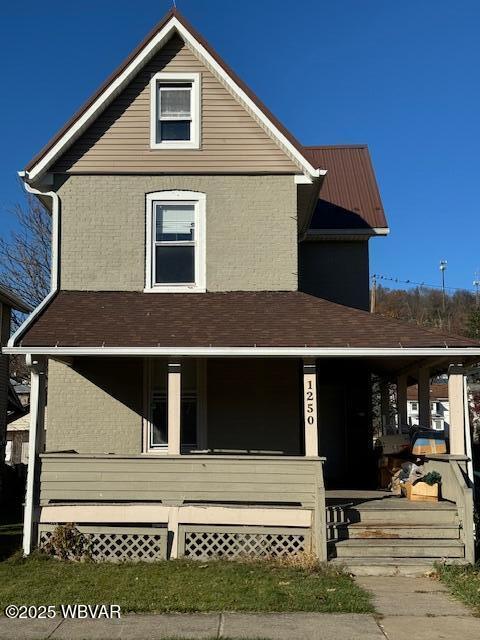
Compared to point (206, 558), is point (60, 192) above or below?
above

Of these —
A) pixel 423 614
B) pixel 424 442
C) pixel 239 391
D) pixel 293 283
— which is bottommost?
pixel 423 614

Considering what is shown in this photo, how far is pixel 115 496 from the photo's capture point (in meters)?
10.6

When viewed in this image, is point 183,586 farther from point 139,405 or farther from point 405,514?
point 139,405

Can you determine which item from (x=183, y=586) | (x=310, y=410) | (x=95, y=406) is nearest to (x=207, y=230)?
(x=95, y=406)

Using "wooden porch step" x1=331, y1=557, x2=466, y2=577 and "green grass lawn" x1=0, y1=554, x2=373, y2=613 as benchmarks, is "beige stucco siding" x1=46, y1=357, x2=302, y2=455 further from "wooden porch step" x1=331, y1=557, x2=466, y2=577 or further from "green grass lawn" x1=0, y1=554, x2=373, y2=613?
"wooden porch step" x1=331, y1=557, x2=466, y2=577

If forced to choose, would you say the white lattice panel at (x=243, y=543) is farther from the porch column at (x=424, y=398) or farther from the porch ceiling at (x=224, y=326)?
the porch column at (x=424, y=398)

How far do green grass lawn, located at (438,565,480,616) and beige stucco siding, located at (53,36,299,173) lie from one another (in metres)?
7.25

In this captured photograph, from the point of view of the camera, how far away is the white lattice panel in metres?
10.2

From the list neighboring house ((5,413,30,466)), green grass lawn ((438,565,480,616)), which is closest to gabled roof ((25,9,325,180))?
green grass lawn ((438,565,480,616))

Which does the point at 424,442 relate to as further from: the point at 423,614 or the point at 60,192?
the point at 60,192

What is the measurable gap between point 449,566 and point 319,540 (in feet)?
5.74

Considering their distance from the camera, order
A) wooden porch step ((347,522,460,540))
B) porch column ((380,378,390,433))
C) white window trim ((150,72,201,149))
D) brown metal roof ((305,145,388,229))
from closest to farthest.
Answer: wooden porch step ((347,522,460,540))
white window trim ((150,72,201,149))
brown metal roof ((305,145,388,229))
porch column ((380,378,390,433))

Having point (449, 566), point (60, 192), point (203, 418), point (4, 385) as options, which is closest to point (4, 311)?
point (4, 385)

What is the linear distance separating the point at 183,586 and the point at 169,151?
7.80 m
